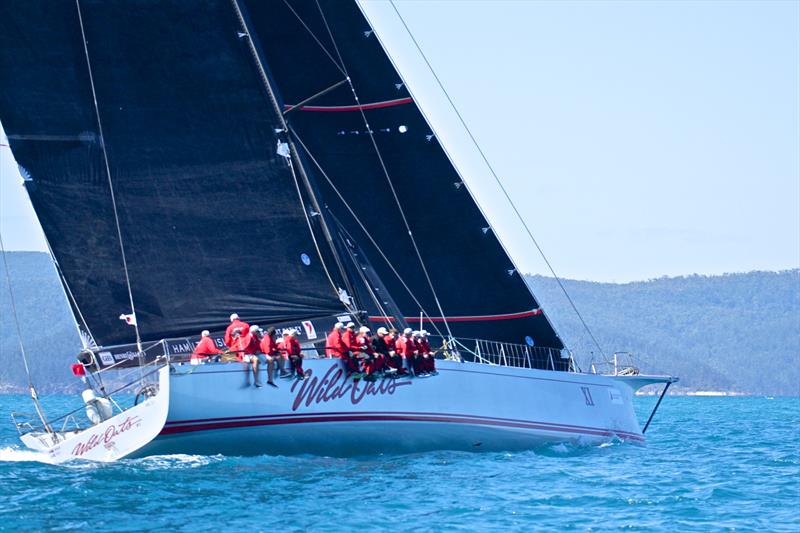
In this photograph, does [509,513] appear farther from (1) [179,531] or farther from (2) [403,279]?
(2) [403,279]

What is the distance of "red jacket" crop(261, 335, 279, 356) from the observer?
20.2 metres

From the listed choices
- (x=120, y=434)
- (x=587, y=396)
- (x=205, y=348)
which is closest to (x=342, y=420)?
(x=205, y=348)

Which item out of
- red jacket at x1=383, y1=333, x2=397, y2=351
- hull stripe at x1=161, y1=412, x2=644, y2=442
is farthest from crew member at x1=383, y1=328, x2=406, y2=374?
hull stripe at x1=161, y1=412, x2=644, y2=442

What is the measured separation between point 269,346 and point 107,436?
112 inches

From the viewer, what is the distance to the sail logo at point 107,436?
19.5 meters

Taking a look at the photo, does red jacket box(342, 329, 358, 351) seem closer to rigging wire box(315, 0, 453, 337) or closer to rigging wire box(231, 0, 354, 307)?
rigging wire box(231, 0, 354, 307)

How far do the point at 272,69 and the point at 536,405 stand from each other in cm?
866

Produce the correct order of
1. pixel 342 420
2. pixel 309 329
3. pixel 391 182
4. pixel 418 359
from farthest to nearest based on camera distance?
pixel 391 182 → pixel 309 329 → pixel 418 359 → pixel 342 420

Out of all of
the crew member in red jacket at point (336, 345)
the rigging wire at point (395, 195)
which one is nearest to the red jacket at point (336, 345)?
the crew member in red jacket at point (336, 345)

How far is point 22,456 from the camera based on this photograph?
75.6ft

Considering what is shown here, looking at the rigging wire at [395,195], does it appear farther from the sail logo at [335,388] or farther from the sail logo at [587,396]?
the sail logo at [335,388]

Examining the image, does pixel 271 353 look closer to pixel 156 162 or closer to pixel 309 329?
pixel 309 329

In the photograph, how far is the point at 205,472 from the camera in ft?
62.2

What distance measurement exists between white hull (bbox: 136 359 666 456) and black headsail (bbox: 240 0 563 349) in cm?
263
